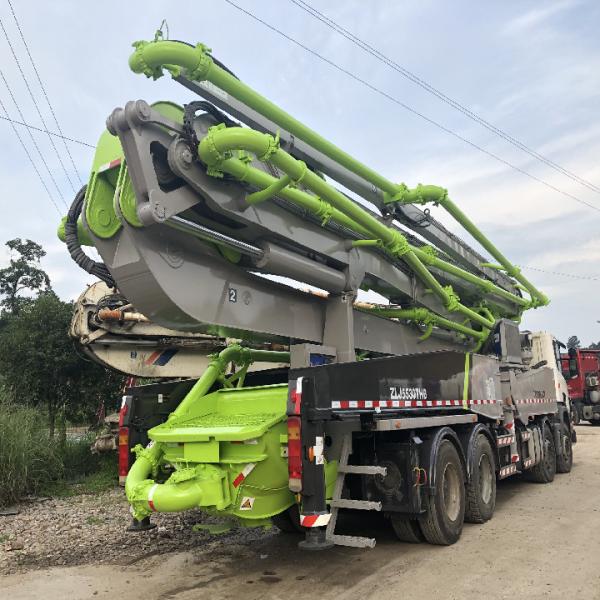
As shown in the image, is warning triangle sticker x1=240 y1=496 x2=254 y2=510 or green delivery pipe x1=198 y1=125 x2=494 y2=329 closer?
green delivery pipe x1=198 y1=125 x2=494 y2=329

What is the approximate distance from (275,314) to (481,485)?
3250 millimetres

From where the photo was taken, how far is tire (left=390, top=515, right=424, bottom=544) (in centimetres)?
588

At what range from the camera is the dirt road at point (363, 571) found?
15.4ft

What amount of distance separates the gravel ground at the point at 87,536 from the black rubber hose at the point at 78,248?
2784 millimetres

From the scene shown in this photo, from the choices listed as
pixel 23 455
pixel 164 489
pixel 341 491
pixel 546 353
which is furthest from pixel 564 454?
pixel 23 455

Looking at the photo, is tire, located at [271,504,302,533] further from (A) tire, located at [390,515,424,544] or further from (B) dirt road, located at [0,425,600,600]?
(A) tire, located at [390,515,424,544]

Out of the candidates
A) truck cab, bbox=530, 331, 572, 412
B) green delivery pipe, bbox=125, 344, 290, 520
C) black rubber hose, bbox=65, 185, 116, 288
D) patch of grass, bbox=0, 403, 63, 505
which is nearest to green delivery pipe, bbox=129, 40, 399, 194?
black rubber hose, bbox=65, 185, 116, 288

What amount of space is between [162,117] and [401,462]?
370 cm

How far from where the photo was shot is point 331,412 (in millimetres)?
4848

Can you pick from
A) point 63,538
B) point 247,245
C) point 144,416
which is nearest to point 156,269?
point 247,245

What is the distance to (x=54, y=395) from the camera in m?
11.3

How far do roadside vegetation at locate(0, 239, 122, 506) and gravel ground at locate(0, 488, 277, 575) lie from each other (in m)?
0.94

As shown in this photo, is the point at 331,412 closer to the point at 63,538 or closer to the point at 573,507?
the point at 63,538

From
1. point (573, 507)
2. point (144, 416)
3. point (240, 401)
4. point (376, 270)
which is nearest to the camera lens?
point (240, 401)
